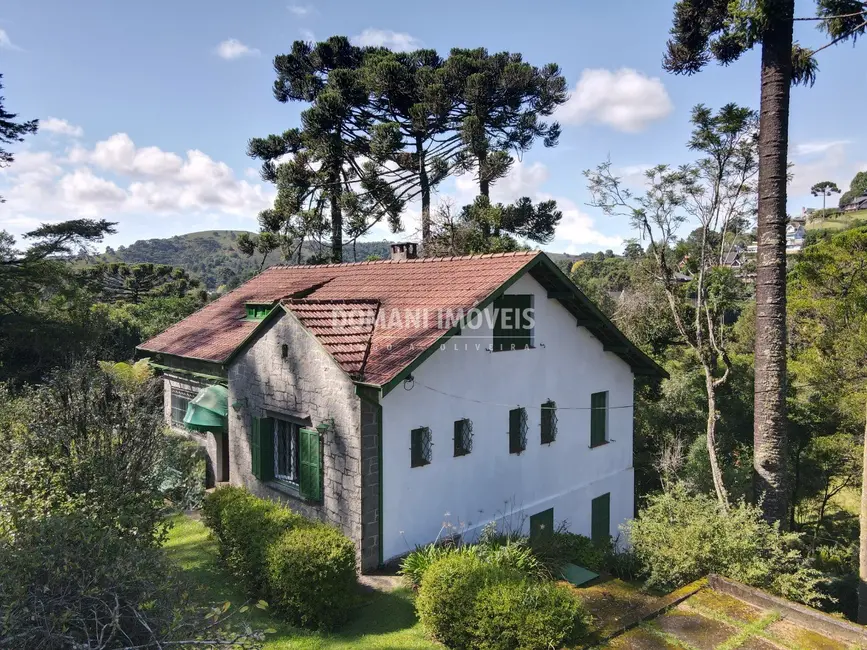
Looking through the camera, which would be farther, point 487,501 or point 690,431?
point 690,431

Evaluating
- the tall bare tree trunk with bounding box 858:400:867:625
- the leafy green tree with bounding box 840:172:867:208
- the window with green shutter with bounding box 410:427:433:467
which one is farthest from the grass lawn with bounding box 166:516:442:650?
the leafy green tree with bounding box 840:172:867:208

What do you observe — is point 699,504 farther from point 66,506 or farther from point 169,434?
point 169,434

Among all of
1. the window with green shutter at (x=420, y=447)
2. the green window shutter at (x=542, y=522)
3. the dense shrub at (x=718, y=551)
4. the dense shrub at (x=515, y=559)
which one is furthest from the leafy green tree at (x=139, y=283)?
the dense shrub at (x=718, y=551)

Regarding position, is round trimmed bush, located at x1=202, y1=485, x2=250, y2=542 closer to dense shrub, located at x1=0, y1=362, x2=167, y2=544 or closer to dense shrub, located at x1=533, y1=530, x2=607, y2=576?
dense shrub, located at x1=0, y1=362, x2=167, y2=544

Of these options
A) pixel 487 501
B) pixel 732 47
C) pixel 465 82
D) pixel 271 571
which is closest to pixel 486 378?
pixel 487 501

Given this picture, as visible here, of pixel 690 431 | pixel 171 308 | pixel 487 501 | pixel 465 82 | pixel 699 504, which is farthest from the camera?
pixel 171 308

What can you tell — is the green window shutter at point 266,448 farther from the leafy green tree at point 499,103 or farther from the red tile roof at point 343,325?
the leafy green tree at point 499,103

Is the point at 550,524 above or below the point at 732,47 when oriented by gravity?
below
